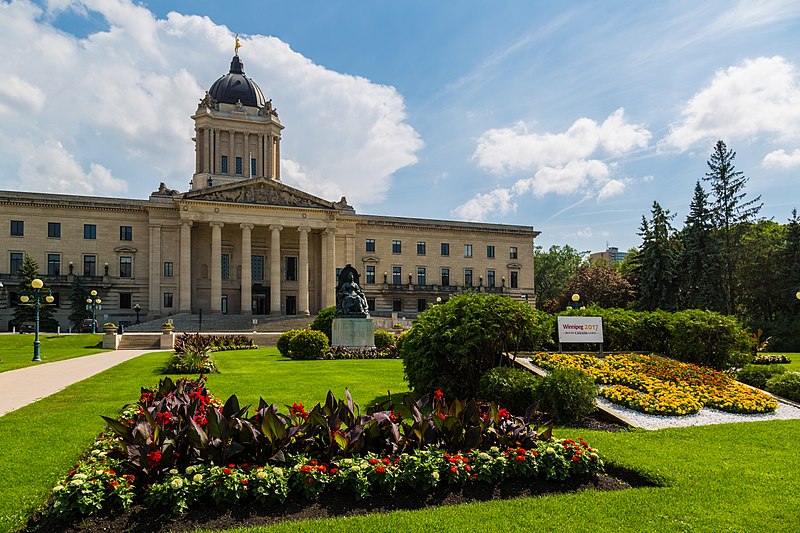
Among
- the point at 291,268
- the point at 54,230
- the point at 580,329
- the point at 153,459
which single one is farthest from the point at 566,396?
the point at 54,230

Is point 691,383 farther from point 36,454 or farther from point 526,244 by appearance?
point 526,244

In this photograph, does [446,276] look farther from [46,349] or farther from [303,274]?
[46,349]

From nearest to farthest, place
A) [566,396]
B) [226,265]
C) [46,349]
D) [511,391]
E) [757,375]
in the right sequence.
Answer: [566,396] → [511,391] → [757,375] → [46,349] → [226,265]

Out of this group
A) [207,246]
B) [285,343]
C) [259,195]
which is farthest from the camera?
[207,246]

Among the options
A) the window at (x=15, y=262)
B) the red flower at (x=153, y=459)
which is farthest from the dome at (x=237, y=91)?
the red flower at (x=153, y=459)

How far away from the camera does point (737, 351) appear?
15812 mm

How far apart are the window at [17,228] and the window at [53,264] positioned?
10.7 ft

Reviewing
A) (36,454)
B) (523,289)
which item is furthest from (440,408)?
(523,289)

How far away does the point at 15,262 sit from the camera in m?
53.9

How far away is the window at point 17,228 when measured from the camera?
53.9 m

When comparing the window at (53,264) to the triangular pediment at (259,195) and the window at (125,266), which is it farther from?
the triangular pediment at (259,195)

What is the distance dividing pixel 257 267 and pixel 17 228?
23.2m

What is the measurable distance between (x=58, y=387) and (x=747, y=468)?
52.4ft

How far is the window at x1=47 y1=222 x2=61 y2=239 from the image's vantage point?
180 ft
